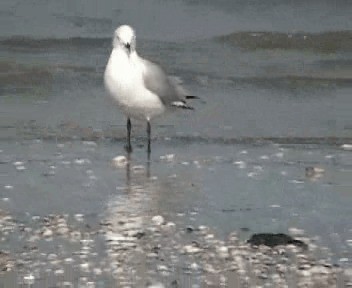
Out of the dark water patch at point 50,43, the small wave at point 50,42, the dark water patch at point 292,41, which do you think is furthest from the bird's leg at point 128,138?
the dark water patch at point 292,41

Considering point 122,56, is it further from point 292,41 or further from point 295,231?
point 292,41

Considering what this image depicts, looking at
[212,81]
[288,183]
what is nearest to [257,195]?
[288,183]

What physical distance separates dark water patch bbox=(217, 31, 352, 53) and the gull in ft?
15.4

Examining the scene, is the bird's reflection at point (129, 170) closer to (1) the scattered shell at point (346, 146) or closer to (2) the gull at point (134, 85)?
(2) the gull at point (134, 85)

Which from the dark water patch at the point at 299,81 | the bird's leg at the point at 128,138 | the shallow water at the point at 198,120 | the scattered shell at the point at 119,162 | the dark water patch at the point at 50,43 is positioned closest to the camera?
the shallow water at the point at 198,120

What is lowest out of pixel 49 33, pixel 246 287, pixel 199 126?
pixel 246 287

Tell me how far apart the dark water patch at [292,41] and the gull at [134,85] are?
470 centimetres

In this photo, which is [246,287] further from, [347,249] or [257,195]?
[257,195]

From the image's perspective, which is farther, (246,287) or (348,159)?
(348,159)

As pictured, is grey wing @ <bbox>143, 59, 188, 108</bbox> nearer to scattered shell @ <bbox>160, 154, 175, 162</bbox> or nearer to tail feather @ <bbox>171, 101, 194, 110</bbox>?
tail feather @ <bbox>171, 101, 194, 110</bbox>

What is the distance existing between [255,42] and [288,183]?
6382 millimetres

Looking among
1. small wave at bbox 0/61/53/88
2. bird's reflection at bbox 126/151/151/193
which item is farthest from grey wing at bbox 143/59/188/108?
small wave at bbox 0/61/53/88

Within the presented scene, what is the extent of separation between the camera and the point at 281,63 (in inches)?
488

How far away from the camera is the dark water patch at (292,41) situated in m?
13.4
